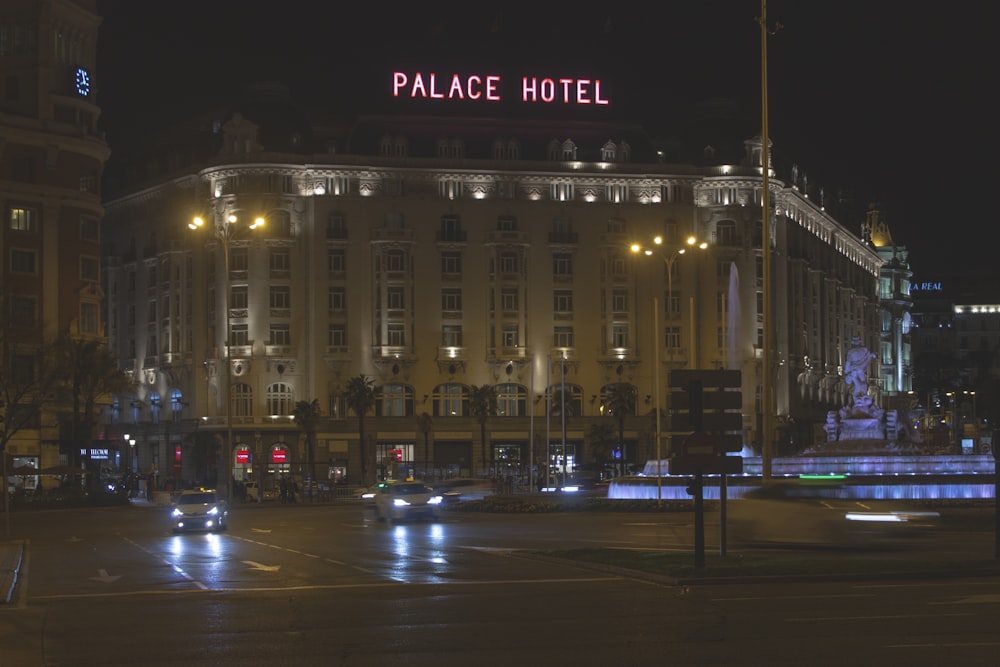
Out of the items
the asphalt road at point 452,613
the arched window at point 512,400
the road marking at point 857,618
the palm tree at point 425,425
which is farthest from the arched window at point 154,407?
the road marking at point 857,618

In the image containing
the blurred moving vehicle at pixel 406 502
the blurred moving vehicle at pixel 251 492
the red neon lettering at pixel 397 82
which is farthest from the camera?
the red neon lettering at pixel 397 82

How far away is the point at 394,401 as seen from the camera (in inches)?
4341

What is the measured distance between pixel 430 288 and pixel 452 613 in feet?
298

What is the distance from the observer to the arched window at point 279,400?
10831 cm

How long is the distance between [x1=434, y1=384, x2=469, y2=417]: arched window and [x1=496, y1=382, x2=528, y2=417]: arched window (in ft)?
8.44

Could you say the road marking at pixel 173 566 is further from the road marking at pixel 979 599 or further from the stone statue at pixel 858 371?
the stone statue at pixel 858 371

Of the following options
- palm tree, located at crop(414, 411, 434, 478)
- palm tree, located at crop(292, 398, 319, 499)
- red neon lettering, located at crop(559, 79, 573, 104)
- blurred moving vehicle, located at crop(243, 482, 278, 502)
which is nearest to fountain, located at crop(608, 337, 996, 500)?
blurred moving vehicle, located at crop(243, 482, 278, 502)

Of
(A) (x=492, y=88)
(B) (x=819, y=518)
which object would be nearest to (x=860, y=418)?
(B) (x=819, y=518)

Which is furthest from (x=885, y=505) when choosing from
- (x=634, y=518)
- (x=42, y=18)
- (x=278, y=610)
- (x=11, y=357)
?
(x=42, y=18)

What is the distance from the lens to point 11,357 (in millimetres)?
79812

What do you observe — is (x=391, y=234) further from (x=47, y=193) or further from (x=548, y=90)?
(x=47, y=193)

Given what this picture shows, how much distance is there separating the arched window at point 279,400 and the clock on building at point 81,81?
1156 inches

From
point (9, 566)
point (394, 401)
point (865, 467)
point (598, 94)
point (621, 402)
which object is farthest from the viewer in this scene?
point (598, 94)

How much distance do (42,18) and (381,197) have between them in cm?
3221
